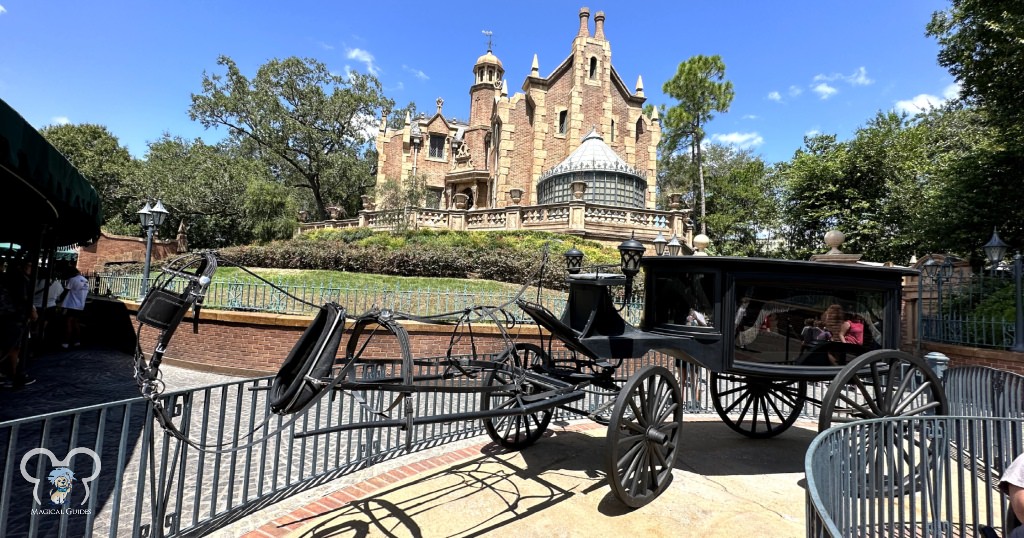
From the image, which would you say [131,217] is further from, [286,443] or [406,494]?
[406,494]

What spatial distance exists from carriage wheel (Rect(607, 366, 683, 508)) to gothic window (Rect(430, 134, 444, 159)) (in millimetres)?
42166

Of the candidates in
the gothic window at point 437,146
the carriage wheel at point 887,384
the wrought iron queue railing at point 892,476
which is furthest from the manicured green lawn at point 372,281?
the gothic window at point 437,146

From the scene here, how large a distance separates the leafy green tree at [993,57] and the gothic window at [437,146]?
36796 mm

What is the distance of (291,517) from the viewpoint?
3814 millimetres

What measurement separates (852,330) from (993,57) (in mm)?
12787

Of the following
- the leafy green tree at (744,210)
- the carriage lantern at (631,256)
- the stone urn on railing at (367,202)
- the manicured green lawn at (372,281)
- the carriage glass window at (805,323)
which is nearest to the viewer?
the carriage glass window at (805,323)

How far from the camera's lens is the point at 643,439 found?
415 centimetres

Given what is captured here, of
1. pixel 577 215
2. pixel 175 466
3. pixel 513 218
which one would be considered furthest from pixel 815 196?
pixel 175 466

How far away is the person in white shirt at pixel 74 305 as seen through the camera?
1095 centimetres

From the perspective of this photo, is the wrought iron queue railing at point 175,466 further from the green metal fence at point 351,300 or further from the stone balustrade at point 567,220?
the stone balustrade at point 567,220

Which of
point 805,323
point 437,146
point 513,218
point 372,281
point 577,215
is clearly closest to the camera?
point 805,323

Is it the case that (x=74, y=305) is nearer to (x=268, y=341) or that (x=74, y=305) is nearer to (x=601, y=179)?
(x=268, y=341)

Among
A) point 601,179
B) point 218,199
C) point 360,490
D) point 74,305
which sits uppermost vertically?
point 601,179

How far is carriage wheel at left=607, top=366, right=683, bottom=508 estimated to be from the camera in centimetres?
376
